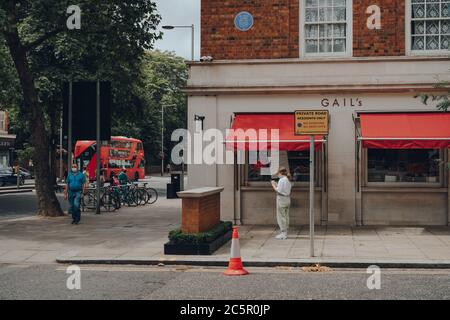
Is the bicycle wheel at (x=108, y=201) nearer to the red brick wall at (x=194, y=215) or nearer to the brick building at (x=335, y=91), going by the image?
the brick building at (x=335, y=91)

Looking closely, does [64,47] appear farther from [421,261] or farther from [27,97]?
[421,261]

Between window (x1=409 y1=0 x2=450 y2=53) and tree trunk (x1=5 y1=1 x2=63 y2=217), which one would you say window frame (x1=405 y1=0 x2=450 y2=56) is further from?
tree trunk (x1=5 y1=1 x2=63 y2=217)

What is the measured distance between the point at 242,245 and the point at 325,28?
7292 mm

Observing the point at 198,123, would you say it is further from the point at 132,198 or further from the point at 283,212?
the point at 132,198

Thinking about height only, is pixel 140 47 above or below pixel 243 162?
above

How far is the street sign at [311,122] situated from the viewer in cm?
1176

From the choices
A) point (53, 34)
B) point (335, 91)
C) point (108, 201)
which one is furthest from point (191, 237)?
point (108, 201)

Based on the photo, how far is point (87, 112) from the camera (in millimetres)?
22375

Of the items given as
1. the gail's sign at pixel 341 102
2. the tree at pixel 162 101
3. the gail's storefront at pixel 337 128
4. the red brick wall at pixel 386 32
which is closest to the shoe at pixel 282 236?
the gail's storefront at pixel 337 128

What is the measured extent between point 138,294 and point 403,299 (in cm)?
346

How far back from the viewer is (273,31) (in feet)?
58.2

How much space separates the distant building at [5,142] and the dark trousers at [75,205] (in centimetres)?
4270
